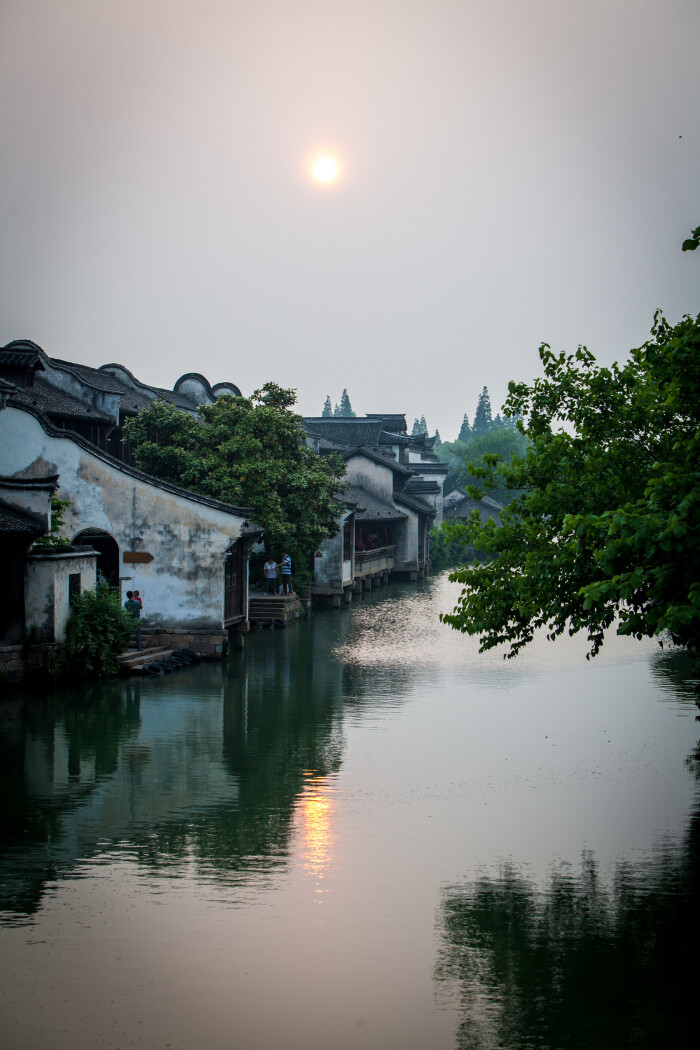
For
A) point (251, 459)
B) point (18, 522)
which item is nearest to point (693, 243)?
point (18, 522)

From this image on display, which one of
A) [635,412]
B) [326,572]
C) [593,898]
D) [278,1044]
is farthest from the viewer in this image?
[326,572]

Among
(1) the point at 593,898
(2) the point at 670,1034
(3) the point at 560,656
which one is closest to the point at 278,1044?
(2) the point at 670,1034

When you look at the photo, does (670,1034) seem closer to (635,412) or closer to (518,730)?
(635,412)

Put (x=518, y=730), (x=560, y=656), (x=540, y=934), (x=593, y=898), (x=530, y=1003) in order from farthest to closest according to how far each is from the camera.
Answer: (x=560, y=656) → (x=518, y=730) → (x=593, y=898) → (x=540, y=934) → (x=530, y=1003)

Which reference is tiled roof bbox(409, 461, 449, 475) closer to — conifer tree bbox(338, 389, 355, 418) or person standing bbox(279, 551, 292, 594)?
person standing bbox(279, 551, 292, 594)

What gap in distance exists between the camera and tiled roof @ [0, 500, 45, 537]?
20906 millimetres

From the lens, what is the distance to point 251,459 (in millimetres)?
32062

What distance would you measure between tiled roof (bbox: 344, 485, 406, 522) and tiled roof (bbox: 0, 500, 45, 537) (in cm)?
2800

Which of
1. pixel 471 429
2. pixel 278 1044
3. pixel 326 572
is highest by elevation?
pixel 471 429

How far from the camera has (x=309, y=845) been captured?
1235 centimetres

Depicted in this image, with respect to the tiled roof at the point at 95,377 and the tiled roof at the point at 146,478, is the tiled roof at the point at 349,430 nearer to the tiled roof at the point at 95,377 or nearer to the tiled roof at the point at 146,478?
the tiled roof at the point at 95,377

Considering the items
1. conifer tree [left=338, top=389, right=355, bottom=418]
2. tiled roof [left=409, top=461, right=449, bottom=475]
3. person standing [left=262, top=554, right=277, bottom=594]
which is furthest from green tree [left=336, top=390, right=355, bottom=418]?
person standing [left=262, top=554, right=277, bottom=594]

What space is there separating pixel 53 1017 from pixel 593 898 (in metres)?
5.62

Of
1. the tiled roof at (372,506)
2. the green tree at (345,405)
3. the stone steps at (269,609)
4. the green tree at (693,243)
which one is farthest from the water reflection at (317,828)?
the green tree at (345,405)
